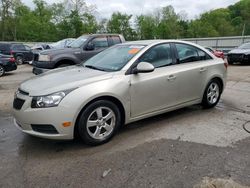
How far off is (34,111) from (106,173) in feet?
4.29

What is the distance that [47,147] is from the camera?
3842 mm

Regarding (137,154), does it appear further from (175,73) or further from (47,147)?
(175,73)

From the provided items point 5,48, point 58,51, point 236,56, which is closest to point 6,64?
point 58,51

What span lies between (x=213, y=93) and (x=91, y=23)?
4094 cm

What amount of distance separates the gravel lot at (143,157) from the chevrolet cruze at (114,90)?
309 millimetres

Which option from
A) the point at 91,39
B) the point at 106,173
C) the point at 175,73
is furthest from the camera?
the point at 91,39

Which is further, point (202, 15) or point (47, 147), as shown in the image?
point (202, 15)

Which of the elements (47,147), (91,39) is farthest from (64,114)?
(91,39)

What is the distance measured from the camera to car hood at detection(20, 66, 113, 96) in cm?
357

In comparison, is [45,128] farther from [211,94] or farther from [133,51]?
[211,94]

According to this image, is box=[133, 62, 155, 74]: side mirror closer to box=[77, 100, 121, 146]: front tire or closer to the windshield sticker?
the windshield sticker

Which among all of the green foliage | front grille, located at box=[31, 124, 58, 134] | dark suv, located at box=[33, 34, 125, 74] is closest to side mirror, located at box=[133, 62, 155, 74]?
front grille, located at box=[31, 124, 58, 134]

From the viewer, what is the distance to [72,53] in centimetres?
912

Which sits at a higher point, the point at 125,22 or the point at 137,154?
the point at 125,22
